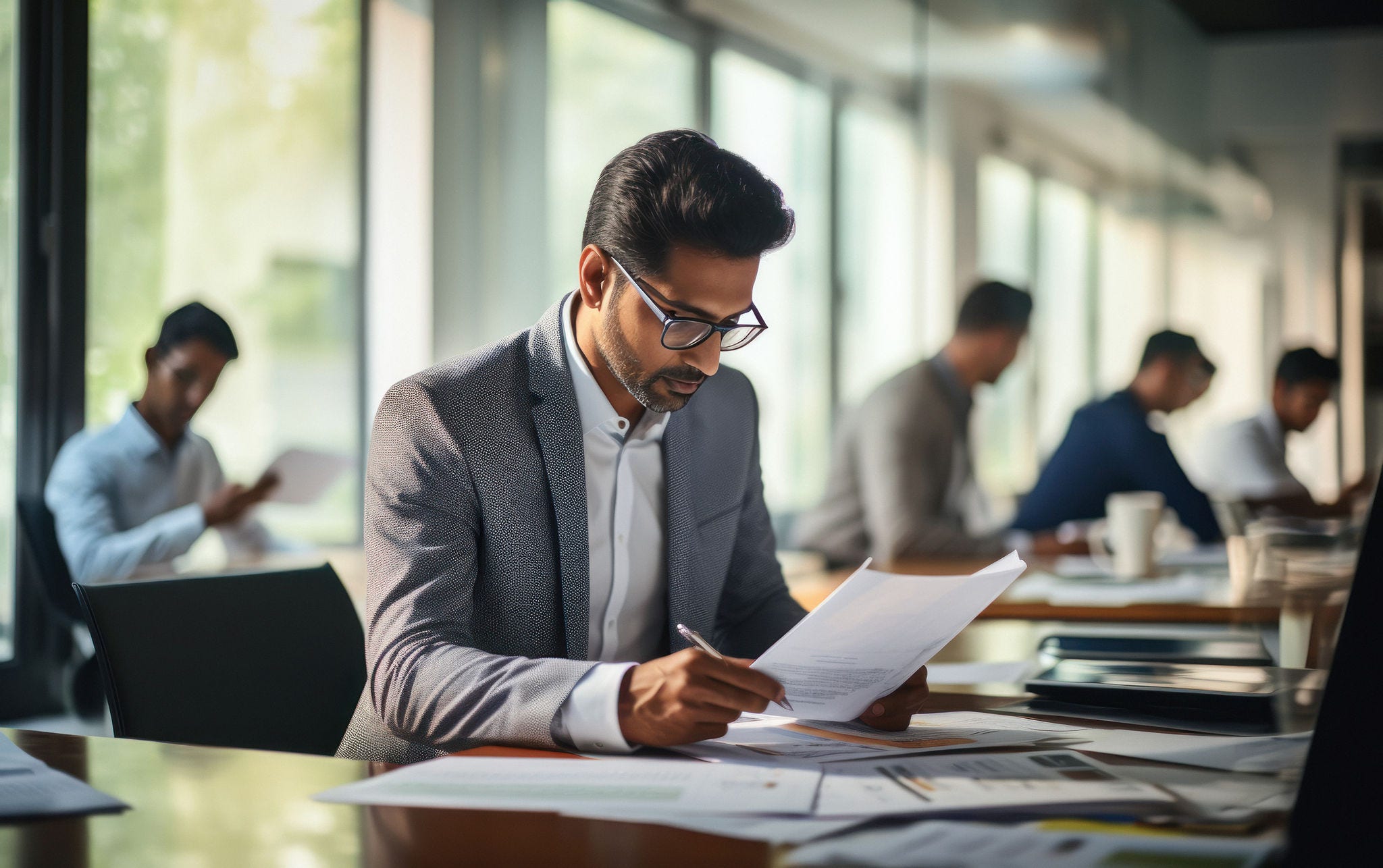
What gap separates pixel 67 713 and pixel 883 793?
10.5 feet

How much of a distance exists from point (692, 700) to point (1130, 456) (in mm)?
3124

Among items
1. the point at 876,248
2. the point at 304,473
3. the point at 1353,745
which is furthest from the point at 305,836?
the point at 876,248

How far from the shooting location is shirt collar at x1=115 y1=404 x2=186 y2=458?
326 centimetres

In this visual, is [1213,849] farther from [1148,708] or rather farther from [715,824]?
[1148,708]

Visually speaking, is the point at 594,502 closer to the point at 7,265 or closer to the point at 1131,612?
the point at 1131,612

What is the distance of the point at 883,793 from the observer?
940mm

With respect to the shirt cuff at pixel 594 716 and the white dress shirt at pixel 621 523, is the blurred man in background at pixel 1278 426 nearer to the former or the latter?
the white dress shirt at pixel 621 523

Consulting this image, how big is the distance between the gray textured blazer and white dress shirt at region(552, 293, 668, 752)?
0.03 meters

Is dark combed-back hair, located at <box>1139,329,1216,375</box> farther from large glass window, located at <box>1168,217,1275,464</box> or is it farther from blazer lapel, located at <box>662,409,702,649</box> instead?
large glass window, located at <box>1168,217,1275,464</box>

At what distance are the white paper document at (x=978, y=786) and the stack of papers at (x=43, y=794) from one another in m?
0.56

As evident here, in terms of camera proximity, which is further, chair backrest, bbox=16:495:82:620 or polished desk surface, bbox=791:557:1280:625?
chair backrest, bbox=16:495:82:620

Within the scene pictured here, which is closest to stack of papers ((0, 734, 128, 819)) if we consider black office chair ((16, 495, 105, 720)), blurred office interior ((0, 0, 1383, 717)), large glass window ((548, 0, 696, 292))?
black office chair ((16, 495, 105, 720))

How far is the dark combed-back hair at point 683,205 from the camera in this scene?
145 cm

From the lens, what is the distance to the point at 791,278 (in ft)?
20.2
